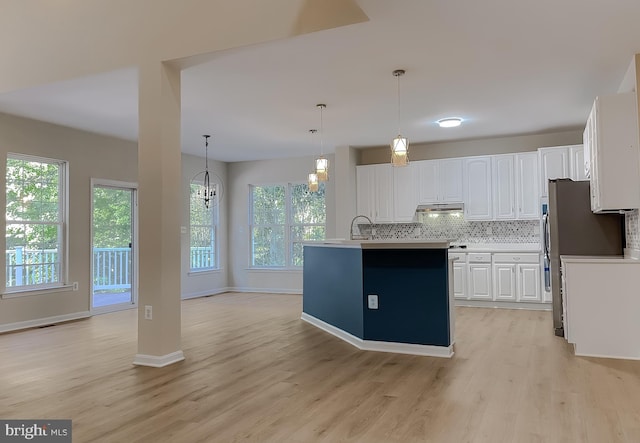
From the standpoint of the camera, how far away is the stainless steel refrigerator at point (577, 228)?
5035mm

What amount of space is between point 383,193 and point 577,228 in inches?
134

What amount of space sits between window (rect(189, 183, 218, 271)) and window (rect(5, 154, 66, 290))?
2565 mm

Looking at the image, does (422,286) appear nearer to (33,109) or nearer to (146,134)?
(146,134)

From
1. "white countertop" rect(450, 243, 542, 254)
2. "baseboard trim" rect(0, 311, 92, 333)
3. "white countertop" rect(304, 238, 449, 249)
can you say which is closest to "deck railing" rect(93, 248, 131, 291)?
"baseboard trim" rect(0, 311, 92, 333)

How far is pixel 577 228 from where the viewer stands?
16.9ft

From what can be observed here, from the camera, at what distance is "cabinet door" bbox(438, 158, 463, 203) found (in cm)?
750

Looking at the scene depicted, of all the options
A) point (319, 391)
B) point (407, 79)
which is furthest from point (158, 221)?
point (407, 79)

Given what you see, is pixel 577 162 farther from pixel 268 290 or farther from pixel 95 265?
pixel 95 265

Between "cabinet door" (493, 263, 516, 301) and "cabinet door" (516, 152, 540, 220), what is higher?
"cabinet door" (516, 152, 540, 220)

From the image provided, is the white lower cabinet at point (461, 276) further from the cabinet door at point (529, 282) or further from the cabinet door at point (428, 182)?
the cabinet door at point (428, 182)

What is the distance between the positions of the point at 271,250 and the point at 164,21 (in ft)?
19.1

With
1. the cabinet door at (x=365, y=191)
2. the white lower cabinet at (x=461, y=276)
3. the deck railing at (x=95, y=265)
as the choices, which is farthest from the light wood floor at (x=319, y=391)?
the cabinet door at (x=365, y=191)

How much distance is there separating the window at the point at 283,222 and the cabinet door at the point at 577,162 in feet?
13.5

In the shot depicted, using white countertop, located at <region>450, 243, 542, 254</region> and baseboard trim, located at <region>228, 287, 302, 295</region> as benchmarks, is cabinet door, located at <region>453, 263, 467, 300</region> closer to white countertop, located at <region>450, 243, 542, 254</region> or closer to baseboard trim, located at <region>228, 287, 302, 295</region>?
white countertop, located at <region>450, 243, 542, 254</region>
